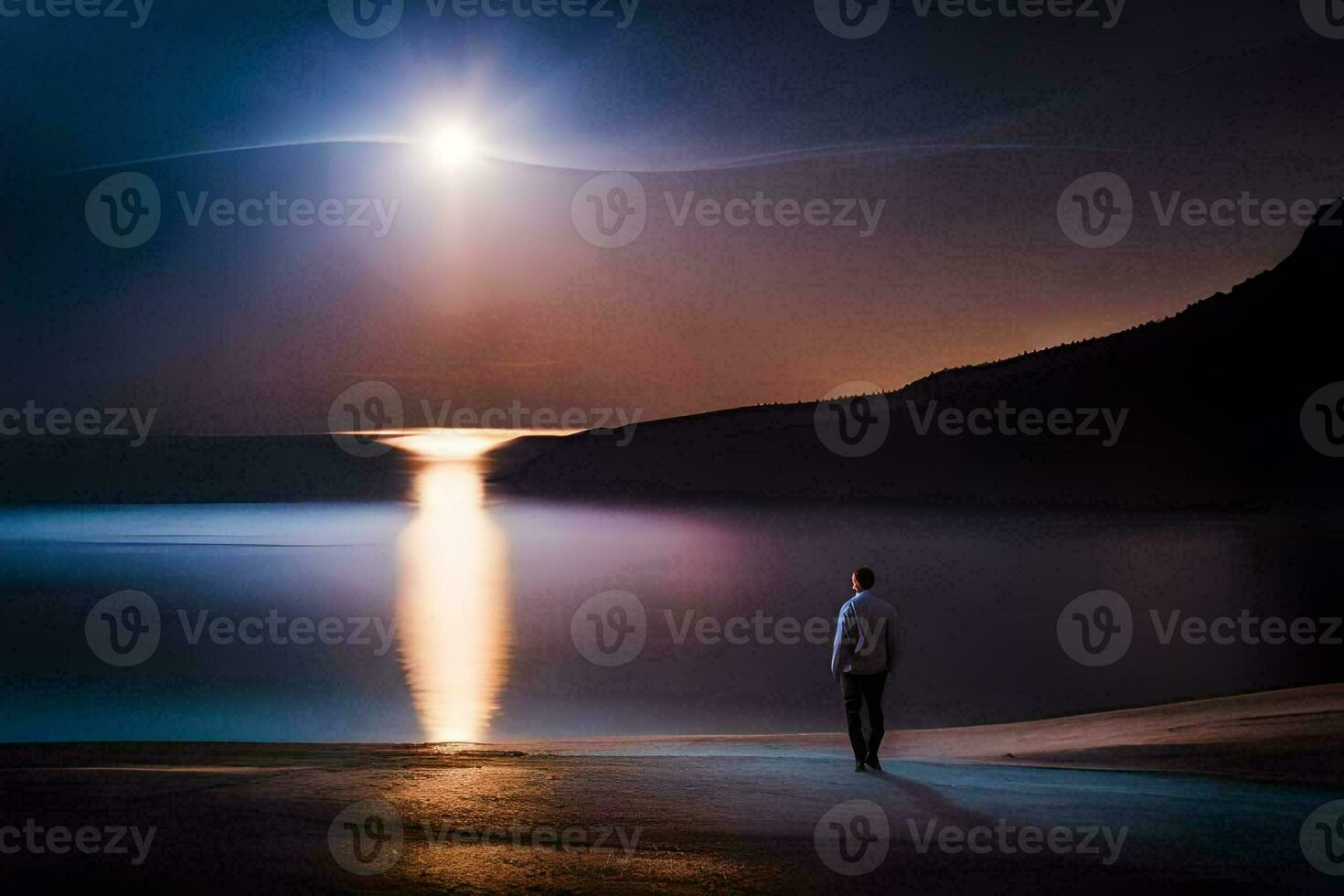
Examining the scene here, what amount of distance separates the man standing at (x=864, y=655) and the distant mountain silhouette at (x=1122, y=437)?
10079 centimetres

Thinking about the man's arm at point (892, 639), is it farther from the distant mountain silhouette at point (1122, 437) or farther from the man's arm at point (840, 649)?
the distant mountain silhouette at point (1122, 437)

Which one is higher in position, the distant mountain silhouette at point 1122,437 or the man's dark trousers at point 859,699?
the distant mountain silhouette at point 1122,437

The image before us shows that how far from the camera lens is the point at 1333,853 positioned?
643 centimetres

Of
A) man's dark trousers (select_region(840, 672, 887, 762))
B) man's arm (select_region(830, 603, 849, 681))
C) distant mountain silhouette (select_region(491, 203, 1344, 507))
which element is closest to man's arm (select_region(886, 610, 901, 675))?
man's dark trousers (select_region(840, 672, 887, 762))

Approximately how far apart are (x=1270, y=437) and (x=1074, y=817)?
118 m

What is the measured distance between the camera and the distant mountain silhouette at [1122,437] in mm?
110750

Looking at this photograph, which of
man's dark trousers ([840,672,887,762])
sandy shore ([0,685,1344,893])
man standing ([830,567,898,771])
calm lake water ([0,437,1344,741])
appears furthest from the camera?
calm lake water ([0,437,1344,741])

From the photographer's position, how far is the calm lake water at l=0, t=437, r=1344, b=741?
642 inches

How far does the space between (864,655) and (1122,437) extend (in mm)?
126904

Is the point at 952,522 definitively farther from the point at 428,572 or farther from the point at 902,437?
the point at 902,437

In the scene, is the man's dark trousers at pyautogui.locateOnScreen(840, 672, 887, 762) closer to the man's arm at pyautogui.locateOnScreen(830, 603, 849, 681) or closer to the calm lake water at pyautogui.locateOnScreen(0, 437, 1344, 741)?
the man's arm at pyautogui.locateOnScreen(830, 603, 849, 681)

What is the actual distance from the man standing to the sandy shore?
0.37 m

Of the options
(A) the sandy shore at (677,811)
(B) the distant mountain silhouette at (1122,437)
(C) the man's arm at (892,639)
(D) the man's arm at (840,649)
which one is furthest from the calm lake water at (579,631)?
(B) the distant mountain silhouette at (1122,437)

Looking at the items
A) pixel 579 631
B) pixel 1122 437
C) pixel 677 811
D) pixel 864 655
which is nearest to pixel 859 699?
pixel 864 655
